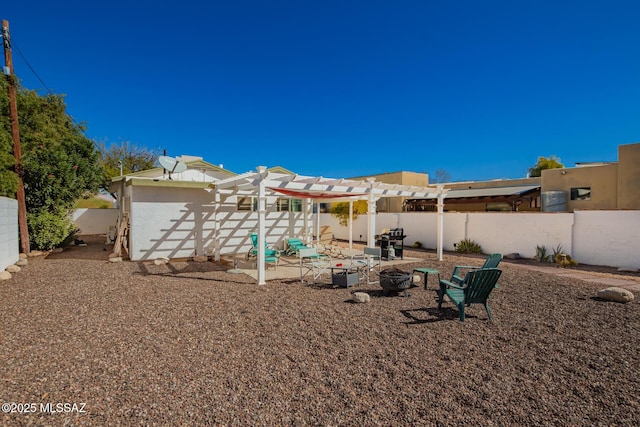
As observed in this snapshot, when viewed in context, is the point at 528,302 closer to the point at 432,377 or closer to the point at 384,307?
the point at 384,307

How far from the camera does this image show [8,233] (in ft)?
32.1

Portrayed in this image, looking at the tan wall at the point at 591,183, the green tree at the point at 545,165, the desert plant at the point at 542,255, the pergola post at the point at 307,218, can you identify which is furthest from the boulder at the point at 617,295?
the green tree at the point at 545,165

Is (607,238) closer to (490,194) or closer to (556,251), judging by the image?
(556,251)

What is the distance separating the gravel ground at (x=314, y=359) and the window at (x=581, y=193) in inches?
583

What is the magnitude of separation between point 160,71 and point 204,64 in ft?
8.14

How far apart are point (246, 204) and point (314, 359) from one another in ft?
36.3

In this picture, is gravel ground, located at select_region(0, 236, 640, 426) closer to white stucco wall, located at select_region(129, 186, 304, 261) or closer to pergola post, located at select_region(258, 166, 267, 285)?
pergola post, located at select_region(258, 166, 267, 285)

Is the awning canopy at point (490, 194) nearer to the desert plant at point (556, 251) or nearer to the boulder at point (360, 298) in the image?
the desert plant at point (556, 251)

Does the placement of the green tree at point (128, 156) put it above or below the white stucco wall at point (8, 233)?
above

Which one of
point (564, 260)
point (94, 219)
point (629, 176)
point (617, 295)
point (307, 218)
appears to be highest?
point (629, 176)

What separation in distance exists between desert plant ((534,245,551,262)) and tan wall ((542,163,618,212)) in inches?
329

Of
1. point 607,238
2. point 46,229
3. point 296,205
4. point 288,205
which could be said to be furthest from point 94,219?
point 607,238

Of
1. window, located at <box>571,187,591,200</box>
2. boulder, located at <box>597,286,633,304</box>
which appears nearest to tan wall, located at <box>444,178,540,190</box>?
window, located at <box>571,187,591,200</box>

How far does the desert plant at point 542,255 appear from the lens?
12.2 m
